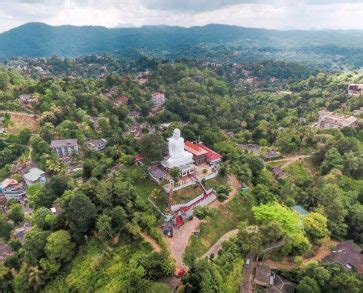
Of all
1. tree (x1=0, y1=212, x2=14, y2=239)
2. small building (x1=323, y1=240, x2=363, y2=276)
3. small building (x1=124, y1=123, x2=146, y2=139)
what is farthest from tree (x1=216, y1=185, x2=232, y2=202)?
small building (x1=124, y1=123, x2=146, y2=139)

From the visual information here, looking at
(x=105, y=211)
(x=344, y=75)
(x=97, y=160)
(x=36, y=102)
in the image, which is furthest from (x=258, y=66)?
(x=105, y=211)

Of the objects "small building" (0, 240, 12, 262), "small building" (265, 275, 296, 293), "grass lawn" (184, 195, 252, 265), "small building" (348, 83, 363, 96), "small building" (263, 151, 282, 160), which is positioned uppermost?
"grass lawn" (184, 195, 252, 265)

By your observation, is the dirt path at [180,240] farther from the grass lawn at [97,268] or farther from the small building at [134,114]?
the small building at [134,114]

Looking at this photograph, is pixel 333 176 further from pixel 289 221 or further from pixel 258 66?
pixel 258 66

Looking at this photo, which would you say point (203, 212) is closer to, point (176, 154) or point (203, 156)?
point (176, 154)

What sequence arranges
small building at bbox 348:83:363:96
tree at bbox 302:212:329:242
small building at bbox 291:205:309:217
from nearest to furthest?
tree at bbox 302:212:329:242 < small building at bbox 291:205:309:217 < small building at bbox 348:83:363:96

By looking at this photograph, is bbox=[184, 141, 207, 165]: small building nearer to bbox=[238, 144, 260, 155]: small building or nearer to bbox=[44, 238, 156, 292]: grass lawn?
bbox=[44, 238, 156, 292]: grass lawn

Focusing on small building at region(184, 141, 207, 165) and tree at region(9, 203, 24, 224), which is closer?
tree at region(9, 203, 24, 224)

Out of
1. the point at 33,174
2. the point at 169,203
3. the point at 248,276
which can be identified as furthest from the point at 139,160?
the point at 248,276
